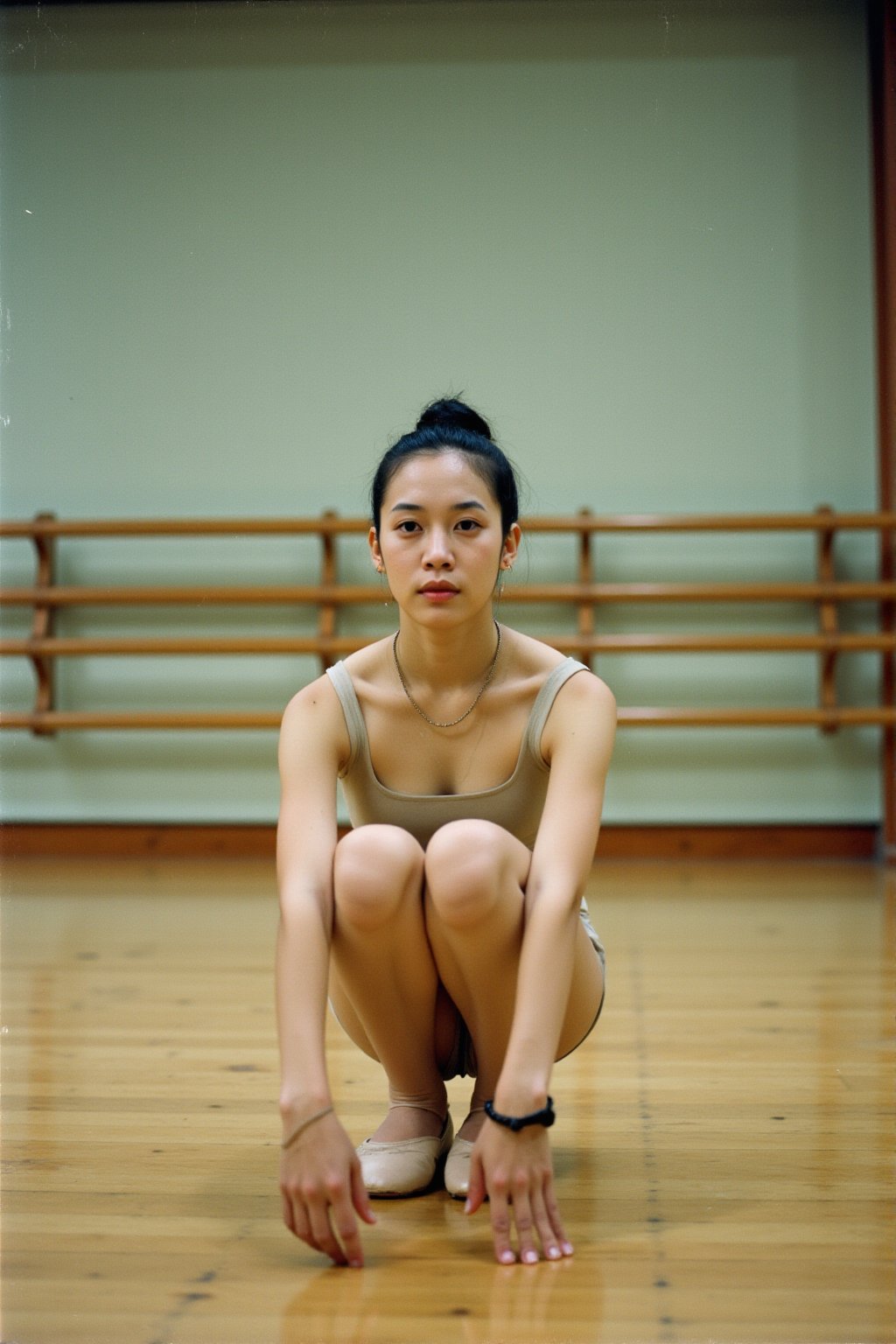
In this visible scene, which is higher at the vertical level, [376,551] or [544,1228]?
[376,551]

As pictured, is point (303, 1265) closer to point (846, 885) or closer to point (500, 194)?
point (846, 885)

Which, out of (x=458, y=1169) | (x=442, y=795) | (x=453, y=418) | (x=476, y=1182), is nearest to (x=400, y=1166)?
(x=458, y=1169)

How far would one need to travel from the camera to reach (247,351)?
412 cm

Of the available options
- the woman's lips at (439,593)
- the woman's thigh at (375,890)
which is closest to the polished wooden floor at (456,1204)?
the woman's thigh at (375,890)

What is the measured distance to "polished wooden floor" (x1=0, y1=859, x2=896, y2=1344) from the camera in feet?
3.15

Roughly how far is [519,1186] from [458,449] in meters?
0.63

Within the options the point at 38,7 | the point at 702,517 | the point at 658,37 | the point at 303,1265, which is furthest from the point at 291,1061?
the point at 38,7

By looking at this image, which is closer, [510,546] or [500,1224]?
[500,1224]

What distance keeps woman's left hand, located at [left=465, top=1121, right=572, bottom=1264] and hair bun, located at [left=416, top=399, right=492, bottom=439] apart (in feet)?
2.07

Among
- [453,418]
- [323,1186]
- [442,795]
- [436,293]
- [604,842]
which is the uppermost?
[436,293]

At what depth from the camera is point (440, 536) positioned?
122cm

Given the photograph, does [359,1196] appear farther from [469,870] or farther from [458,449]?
[458,449]

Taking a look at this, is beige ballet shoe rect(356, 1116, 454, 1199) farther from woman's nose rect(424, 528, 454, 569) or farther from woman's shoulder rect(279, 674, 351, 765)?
woman's nose rect(424, 528, 454, 569)

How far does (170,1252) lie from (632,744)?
9.78 feet
